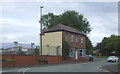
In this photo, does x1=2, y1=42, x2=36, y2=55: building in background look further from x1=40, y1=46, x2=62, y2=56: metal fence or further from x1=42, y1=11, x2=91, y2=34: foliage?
x1=42, y1=11, x2=91, y2=34: foliage

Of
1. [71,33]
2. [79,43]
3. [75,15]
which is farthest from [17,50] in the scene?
[75,15]

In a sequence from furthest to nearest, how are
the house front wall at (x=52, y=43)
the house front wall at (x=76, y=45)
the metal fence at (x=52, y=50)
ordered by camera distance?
the house front wall at (x=76, y=45)
the house front wall at (x=52, y=43)
the metal fence at (x=52, y=50)

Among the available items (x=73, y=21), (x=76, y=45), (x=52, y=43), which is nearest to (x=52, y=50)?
(x=52, y=43)

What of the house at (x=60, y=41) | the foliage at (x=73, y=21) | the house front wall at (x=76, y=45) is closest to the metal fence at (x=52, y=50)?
the house at (x=60, y=41)

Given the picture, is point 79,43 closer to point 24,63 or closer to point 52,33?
point 52,33

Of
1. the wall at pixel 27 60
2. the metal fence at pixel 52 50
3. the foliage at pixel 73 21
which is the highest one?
the foliage at pixel 73 21

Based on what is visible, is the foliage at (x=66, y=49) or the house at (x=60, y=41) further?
the foliage at (x=66, y=49)

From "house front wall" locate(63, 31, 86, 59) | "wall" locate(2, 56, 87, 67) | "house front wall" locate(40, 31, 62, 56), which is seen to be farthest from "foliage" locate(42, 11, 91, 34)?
"wall" locate(2, 56, 87, 67)

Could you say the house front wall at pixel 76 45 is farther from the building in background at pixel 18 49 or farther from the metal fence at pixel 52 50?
the building in background at pixel 18 49

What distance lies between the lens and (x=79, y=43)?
2117 inches

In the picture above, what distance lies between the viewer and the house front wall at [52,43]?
147 ft

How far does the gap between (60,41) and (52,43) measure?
97.2 inches

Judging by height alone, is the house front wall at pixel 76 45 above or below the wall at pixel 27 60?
above

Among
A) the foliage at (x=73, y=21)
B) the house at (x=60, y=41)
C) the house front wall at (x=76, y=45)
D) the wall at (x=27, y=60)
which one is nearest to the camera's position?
the wall at (x=27, y=60)
